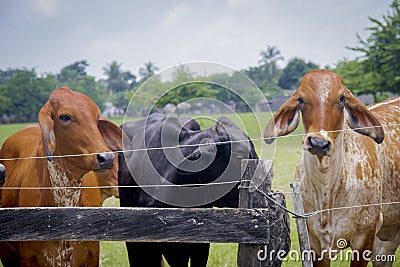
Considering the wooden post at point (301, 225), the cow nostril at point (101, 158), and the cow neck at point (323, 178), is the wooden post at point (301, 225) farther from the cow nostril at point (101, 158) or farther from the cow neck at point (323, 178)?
the cow nostril at point (101, 158)

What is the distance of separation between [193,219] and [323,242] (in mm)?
1486

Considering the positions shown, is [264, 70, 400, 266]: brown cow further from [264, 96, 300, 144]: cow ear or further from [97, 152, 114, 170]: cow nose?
[97, 152, 114, 170]: cow nose

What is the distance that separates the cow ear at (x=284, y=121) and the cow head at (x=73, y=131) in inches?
46.3

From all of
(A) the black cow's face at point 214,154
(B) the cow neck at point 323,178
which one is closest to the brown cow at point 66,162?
(A) the black cow's face at point 214,154

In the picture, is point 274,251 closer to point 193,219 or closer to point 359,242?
point 193,219

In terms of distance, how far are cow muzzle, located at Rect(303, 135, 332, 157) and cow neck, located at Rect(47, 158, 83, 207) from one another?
1.70 m

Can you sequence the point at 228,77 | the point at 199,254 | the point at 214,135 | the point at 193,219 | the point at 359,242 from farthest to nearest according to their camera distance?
the point at 199,254
the point at 214,135
the point at 359,242
the point at 228,77
the point at 193,219

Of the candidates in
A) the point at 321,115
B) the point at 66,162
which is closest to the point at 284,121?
the point at 321,115

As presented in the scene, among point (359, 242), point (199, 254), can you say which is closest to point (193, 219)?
point (359, 242)

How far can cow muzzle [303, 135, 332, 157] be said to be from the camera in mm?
3318

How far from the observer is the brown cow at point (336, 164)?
3564mm

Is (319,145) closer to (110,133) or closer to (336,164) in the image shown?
(336,164)

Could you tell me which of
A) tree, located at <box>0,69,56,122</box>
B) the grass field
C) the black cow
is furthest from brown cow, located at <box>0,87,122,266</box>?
tree, located at <box>0,69,56,122</box>

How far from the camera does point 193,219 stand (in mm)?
2738
